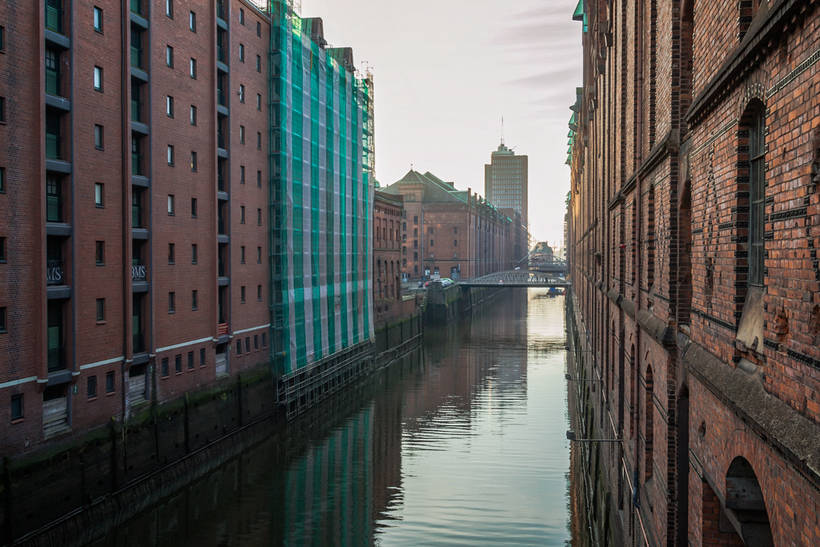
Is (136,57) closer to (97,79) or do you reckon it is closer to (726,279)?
(97,79)

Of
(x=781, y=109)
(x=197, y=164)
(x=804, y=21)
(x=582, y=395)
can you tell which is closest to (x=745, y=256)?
(x=781, y=109)

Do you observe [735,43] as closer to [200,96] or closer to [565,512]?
[565,512]

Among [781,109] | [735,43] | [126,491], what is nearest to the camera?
[781,109]

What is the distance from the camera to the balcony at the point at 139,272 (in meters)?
22.2

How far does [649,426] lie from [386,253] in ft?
153

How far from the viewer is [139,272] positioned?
22.5 meters

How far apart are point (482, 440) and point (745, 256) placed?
77.1 ft

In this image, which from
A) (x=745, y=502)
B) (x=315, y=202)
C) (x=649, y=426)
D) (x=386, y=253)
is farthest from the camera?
(x=386, y=253)

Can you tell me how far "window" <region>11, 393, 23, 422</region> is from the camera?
Answer: 16.6 m

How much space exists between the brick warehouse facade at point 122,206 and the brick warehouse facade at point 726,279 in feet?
44.2

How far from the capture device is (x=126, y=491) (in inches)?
771

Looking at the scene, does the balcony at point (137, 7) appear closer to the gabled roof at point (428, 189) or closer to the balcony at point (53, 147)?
the balcony at point (53, 147)

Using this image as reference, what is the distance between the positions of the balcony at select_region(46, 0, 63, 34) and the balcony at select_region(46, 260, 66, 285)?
582cm

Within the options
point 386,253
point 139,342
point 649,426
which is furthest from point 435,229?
point 649,426
